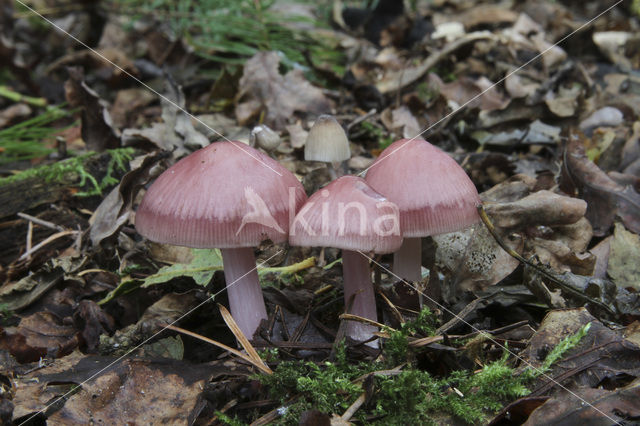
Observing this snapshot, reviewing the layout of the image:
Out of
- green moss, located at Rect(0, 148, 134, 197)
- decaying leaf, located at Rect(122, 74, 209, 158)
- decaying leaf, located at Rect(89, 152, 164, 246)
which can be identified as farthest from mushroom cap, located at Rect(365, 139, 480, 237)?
green moss, located at Rect(0, 148, 134, 197)

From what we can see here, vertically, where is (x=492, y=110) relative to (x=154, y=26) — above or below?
below

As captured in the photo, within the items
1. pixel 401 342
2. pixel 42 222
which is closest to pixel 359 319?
pixel 401 342

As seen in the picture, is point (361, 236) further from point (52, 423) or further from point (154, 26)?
point (154, 26)

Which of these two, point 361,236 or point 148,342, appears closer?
point 361,236

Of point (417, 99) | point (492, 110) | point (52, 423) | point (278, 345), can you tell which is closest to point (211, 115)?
point (417, 99)

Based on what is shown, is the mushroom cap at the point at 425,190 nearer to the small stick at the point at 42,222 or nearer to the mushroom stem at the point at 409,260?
the mushroom stem at the point at 409,260

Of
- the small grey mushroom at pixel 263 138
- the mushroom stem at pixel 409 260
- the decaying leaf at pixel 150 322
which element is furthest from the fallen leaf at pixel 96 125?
the mushroom stem at pixel 409 260
